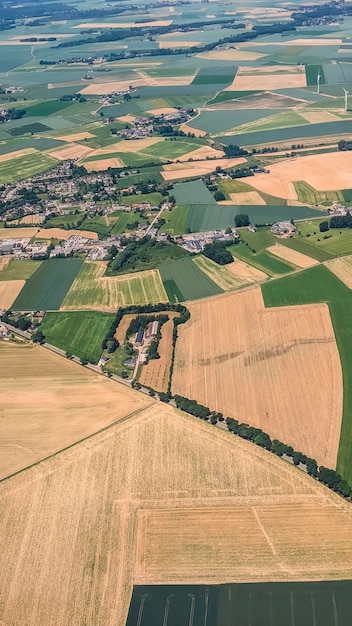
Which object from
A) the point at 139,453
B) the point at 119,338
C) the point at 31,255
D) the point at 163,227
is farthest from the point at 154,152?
the point at 139,453

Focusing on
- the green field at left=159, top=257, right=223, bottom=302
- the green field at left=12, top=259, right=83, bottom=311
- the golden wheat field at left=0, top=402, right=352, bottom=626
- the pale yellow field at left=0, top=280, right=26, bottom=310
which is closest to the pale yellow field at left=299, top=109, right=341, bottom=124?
the green field at left=159, top=257, right=223, bottom=302

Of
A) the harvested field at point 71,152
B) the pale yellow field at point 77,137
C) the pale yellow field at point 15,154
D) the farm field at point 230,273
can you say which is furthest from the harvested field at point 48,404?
the pale yellow field at point 77,137

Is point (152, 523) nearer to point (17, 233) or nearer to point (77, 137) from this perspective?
point (17, 233)

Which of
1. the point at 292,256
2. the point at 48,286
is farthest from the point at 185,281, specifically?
the point at 48,286

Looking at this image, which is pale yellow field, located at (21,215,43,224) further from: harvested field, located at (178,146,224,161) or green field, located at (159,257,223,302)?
harvested field, located at (178,146,224,161)

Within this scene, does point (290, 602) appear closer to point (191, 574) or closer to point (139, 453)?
point (191, 574)

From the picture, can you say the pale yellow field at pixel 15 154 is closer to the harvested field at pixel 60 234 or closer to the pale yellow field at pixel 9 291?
the harvested field at pixel 60 234
